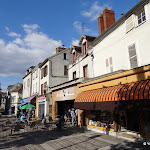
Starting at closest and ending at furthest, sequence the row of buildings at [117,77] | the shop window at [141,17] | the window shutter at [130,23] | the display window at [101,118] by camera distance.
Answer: the row of buildings at [117,77], the shop window at [141,17], the window shutter at [130,23], the display window at [101,118]

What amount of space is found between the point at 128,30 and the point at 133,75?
348cm

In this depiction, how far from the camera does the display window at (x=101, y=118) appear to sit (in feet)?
31.4

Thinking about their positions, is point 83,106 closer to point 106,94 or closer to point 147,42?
point 106,94

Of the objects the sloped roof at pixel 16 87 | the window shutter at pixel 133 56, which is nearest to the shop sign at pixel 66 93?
the window shutter at pixel 133 56

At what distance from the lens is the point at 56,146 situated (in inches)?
286

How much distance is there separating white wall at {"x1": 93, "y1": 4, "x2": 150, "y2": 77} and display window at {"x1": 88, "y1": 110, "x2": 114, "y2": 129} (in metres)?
3.49

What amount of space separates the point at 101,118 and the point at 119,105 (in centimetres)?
378

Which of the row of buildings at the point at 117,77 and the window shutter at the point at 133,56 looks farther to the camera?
the window shutter at the point at 133,56

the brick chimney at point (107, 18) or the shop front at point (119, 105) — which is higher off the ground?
the brick chimney at point (107, 18)

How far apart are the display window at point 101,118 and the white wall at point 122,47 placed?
3.49 meters

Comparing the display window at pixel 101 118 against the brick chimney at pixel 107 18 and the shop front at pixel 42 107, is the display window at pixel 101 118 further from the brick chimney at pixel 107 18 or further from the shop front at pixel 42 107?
the shop front at pixel 42 107

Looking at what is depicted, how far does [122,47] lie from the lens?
9805mm

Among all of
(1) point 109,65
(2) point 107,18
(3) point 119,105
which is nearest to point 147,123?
(3) point 119,105

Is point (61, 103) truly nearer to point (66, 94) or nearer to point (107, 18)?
point (66, 94)
